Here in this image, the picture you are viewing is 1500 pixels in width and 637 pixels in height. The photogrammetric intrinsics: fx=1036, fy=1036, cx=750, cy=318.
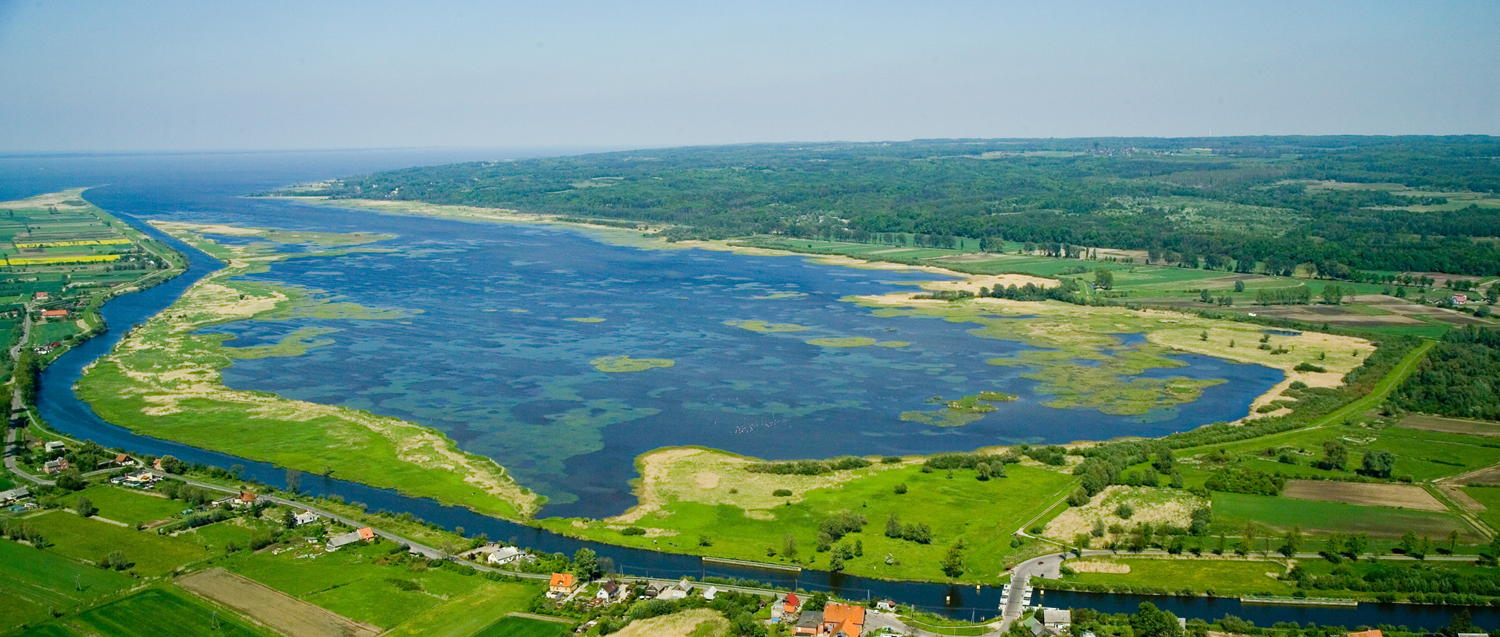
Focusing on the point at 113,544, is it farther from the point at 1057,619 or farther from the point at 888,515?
the point at 1057,619

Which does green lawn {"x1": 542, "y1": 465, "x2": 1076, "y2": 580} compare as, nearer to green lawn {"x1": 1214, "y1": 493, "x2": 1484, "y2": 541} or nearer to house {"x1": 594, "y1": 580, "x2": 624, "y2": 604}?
house {"x1": 594, "y1": 580, "x2": 624, "y2": 604}

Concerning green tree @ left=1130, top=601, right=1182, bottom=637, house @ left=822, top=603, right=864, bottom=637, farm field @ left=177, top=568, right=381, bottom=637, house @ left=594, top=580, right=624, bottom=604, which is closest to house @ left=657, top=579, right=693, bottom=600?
house @ left=594, top=580, right=624, bottom=604

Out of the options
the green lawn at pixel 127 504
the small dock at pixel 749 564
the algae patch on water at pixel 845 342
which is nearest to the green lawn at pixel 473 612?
the small dock at pixel 749 564

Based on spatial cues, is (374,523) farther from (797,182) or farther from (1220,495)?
(797,182)

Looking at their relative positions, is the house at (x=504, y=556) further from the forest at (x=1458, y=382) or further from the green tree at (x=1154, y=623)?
the forest at (x=1458, y=382)

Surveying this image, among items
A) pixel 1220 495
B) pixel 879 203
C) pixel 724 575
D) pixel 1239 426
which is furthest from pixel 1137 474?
pixel 879 203
